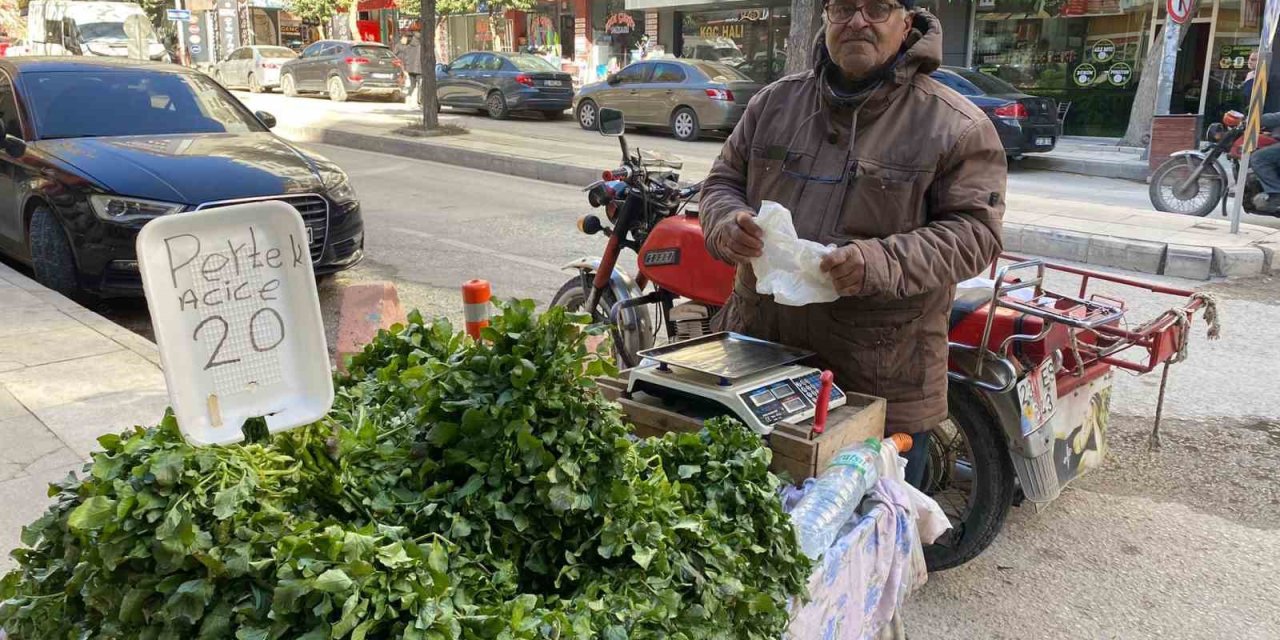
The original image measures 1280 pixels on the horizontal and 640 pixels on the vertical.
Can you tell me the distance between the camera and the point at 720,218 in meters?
2.52

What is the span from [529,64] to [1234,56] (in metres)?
13.5

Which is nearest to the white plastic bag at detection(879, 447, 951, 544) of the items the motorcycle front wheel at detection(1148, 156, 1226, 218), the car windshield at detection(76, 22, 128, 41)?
the motorcycle front wheel at detection(1148, 156, 1226, 218)

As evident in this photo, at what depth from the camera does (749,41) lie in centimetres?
2309

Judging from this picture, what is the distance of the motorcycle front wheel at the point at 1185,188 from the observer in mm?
9773

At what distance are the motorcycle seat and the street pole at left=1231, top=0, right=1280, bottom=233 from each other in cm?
652

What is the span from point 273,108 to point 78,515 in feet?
72.1

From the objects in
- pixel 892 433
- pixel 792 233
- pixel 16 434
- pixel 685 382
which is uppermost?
pixel 792 233

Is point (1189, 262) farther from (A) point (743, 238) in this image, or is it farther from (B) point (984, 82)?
(A) point (743, 238)

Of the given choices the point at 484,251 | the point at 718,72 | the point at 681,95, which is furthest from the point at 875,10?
the point at 718,72

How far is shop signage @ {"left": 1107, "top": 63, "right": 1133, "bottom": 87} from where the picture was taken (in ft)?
55.6

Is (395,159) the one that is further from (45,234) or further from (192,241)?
(192,241)

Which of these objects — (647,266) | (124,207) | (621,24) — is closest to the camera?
(647,266)

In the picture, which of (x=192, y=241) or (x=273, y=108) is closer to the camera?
(x=192, y=241)

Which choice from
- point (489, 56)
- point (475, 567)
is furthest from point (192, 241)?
point (489, 56)
